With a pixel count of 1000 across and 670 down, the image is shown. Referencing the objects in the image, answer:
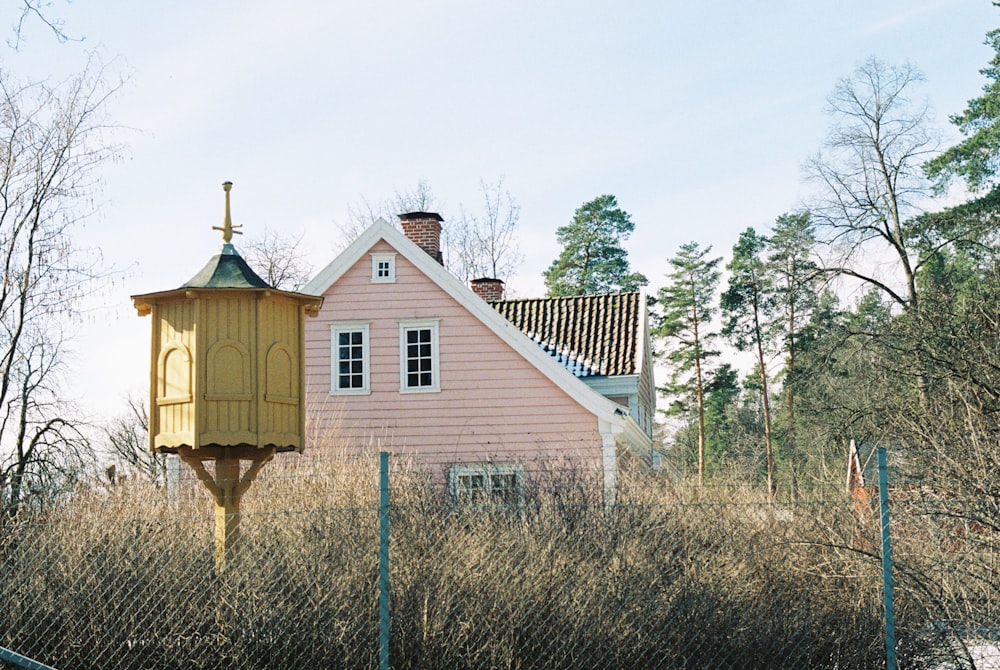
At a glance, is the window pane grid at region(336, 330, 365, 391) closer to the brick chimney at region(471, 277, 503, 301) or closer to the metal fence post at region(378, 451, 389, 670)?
the brick chimney at region(471, 277, 503, 301)

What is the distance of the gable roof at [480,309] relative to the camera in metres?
17.1

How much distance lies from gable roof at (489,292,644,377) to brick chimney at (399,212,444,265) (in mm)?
2444

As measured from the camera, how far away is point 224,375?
8852 mm

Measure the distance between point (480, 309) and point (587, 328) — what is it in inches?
139

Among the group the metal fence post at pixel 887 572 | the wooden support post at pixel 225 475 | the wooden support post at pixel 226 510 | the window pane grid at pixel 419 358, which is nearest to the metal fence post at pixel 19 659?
the wooden support post at pixel 226 510

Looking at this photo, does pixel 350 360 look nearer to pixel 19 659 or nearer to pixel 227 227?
pixel 227 227

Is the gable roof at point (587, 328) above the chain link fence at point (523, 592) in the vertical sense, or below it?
above

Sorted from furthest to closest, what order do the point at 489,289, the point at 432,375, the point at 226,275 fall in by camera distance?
the point at 489,289, the point at 432,375, the point at 226,275

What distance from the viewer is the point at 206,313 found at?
8.95m

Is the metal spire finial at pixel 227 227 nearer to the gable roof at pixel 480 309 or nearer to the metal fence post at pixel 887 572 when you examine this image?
the metal fence post at pixel 887 572

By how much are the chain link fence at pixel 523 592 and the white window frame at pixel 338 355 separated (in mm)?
9706

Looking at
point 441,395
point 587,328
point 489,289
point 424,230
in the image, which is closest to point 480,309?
point 441,395

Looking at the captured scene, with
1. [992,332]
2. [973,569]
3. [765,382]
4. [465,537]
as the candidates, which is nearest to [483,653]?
[465,537]

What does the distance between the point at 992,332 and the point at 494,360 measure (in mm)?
7626
